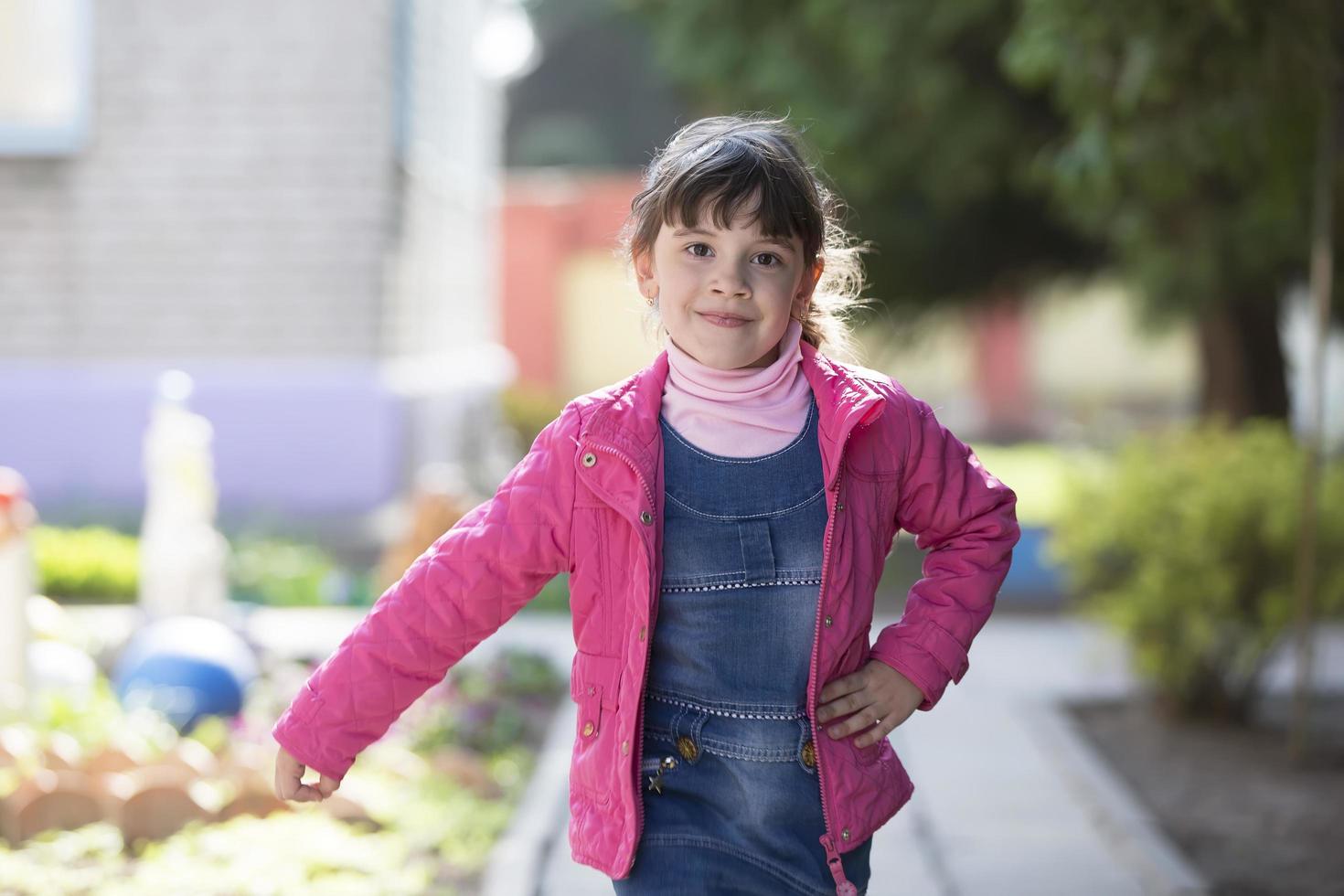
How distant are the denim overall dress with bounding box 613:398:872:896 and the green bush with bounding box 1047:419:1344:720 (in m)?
3.84

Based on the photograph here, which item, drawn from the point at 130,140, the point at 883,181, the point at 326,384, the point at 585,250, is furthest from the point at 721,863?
the point at 585,250

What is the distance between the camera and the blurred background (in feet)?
16.7

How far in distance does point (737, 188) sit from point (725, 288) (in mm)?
151

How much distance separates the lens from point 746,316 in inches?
95.7

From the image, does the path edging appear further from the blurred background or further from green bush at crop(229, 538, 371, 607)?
green bush at crop(229, 538, 371, 607)

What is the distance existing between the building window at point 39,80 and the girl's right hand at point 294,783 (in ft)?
29.3

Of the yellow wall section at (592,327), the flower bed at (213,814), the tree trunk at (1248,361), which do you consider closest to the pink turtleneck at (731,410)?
the flower bed at (213,814)

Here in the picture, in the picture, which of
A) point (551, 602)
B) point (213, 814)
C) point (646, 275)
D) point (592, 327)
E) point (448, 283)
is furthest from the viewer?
point (592, 327)

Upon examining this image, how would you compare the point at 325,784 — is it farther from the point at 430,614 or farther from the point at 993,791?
the point at 993,791

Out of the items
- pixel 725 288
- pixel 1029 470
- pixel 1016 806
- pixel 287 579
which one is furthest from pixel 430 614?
pixel 1029 470

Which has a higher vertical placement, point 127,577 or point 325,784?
point 325,784

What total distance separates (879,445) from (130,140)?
29.5 feet

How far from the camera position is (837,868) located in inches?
93.9

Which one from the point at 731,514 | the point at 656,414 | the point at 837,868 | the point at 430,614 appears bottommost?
the point at 837,868
